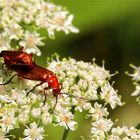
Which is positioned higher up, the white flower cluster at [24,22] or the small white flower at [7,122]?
the white flower cluster at [24,22]

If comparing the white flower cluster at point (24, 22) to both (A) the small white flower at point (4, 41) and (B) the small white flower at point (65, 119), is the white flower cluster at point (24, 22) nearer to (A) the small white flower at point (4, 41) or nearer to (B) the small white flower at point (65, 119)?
(A) the small white flower at point (4, 41)

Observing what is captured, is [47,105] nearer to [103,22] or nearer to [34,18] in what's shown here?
[34,18]

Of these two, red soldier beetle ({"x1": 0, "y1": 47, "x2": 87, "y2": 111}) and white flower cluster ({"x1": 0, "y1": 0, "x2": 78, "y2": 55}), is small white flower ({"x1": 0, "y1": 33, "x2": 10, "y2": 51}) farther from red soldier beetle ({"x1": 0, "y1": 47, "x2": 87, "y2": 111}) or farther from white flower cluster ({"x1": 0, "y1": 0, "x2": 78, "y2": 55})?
red soldier beetle ({"x1": 0, "y1": 47, "x2": 87, "y2": 111})

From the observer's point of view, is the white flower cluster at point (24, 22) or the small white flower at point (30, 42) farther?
the small white flower at point (30, 42)

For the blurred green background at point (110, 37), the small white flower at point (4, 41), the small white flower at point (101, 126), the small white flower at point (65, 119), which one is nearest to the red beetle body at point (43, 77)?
the small white flower at point (65, 119)

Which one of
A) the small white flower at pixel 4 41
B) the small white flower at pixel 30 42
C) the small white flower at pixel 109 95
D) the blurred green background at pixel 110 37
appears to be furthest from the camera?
the blurred green background at pixel 110 37

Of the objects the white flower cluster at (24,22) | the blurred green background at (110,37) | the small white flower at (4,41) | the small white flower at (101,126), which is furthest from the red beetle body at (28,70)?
the blurred green background at (110,37)

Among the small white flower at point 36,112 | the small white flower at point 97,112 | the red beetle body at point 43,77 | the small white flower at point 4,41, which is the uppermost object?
the small white flower at point 4,41

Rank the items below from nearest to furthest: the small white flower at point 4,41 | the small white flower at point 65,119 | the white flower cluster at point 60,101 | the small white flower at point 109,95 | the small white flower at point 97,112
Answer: the white flower cluster at point 60,101, the small white flower at point 65,119, the small white flower at point 97,112, the small white flower at point 109,95, the small white flower at point 4,41

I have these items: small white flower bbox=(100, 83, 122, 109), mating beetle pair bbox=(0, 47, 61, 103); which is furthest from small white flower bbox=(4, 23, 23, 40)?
small white flower bbox=(100, 83, 122, 109)
